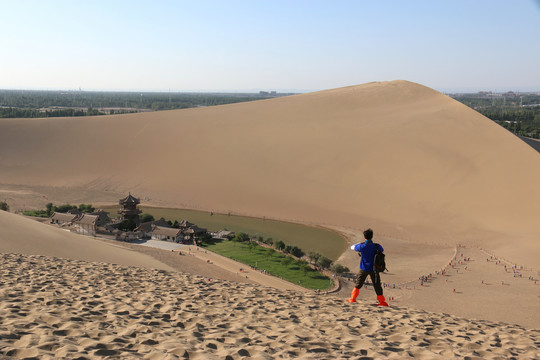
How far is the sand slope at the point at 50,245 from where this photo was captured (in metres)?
13.8

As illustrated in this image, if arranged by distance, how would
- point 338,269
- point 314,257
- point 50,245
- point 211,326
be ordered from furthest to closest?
point 314,257 < point 338,269 < point 50,245 < point 211,326

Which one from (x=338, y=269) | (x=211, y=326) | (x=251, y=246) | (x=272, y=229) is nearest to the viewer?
(x=211, y=326)

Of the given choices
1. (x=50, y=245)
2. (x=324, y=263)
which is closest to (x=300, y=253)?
(x=324, y=263)

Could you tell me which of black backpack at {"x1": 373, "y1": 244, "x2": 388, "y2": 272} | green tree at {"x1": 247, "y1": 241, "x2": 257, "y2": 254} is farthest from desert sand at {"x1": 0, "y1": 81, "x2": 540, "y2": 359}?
green tree at {"x1": 247, "y1": 241, "x2": 257, "y2": 254}

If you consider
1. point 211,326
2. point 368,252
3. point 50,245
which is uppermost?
point 368,252

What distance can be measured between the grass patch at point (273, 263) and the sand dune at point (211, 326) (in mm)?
11363

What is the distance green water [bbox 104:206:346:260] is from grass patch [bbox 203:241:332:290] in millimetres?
3804

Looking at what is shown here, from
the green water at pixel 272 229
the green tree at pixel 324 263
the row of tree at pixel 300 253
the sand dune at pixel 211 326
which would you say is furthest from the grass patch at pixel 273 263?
the sand dune at pixel 211 326

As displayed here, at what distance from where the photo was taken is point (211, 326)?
246 inches

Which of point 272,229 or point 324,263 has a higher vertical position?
point 324,263

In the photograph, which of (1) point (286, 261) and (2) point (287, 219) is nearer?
(1) point (286, 261)

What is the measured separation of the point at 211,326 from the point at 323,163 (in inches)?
1514

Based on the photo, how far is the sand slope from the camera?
13789mm

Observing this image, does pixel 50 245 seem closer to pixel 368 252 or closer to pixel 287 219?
pixel 368 252
